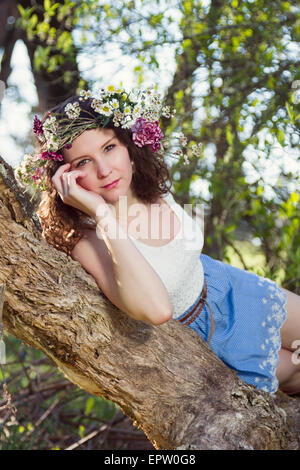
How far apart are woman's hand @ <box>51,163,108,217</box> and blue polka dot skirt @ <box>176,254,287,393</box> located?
0.66m

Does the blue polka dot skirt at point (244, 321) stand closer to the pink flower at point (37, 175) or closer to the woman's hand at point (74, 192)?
the woman's hand at point (74, 192)

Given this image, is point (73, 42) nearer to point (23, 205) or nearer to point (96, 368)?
point (23, 205)

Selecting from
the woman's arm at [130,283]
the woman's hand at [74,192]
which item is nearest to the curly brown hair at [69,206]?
the woman's hand at [74,192]

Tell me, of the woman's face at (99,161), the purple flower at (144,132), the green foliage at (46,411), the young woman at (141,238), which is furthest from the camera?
the green foliage at (46,411)

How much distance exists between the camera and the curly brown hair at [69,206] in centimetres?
202

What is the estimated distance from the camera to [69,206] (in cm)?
210

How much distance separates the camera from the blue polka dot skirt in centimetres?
216

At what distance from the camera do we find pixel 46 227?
2.09 metres

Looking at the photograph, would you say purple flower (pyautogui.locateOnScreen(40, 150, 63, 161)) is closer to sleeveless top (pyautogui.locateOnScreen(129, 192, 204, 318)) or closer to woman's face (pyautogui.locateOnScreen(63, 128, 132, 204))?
woman's face (pyautogui.locateOnScreen(63, 128, 132, 204))

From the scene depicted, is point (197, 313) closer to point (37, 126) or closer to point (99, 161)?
point (99, 161)

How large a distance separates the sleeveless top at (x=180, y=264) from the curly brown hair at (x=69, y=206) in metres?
0.19

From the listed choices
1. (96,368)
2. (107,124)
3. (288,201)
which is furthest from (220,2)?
(96,368)

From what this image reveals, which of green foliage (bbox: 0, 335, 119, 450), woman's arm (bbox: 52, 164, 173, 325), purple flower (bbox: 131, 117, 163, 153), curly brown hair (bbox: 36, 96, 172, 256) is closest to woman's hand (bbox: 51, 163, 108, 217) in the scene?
woman's arm (bbox: 52, 164, 173, 325)

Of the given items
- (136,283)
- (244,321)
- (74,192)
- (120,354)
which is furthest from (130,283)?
(244,321)
